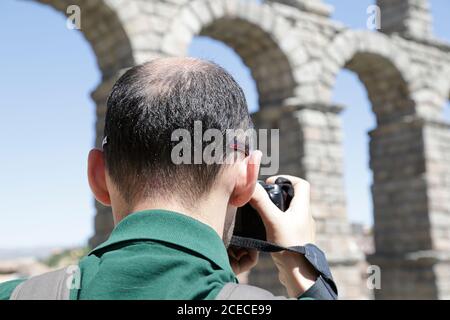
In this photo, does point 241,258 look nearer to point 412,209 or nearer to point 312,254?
point 312,254

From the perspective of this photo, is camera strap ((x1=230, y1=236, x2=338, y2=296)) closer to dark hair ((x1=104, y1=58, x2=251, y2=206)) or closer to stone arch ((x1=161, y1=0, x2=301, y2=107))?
dark hair ((x1=104, y1=58, x2=251, y2=206))

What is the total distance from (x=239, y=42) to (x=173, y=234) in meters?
8.52

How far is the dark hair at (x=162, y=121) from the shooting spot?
1.06 m

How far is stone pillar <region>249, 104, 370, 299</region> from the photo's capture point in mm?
8883

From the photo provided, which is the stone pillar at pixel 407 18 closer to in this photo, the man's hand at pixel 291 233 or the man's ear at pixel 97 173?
the man's hand at pixel 291 233

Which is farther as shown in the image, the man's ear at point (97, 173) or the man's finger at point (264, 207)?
the man's finger at point (264, 207)

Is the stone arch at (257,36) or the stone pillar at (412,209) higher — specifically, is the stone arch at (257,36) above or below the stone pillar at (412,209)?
above

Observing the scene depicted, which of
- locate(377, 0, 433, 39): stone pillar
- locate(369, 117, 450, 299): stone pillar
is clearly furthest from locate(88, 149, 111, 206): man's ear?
locate(377, 0, 433, 39): stone pillar

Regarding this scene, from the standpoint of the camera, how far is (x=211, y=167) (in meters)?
1.08

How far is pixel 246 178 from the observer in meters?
1.12

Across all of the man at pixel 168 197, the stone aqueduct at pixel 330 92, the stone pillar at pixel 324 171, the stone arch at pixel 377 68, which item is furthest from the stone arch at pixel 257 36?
the man at pixel 168 197

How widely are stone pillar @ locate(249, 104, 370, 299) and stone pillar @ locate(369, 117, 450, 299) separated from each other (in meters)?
1.98

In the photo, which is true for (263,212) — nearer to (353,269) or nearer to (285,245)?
(285,245)

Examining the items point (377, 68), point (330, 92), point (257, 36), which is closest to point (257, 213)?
point (257, 36)
